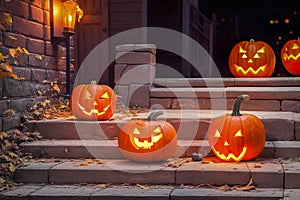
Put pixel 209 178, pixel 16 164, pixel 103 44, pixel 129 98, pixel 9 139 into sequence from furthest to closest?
pixel 103 44, pixel 129 98, pixel 9 139, pixel 16 164, pixel 209 178

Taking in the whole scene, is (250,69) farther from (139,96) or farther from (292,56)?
(139,96)

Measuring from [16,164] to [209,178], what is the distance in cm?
176

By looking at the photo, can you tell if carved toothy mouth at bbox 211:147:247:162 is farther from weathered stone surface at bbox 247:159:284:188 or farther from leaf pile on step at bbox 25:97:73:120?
leaf pile on step at bbox 25:97:73:120

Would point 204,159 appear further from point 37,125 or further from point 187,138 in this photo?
point 37,125

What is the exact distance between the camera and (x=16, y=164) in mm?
4027

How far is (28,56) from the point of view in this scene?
4.83 m

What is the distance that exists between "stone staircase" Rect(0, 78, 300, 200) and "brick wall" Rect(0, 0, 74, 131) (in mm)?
344

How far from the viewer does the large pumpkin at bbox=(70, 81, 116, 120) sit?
4684mm

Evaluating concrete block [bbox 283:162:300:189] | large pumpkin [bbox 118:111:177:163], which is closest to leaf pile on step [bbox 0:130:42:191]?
large pumpkin [bbox 118:111:177:163]

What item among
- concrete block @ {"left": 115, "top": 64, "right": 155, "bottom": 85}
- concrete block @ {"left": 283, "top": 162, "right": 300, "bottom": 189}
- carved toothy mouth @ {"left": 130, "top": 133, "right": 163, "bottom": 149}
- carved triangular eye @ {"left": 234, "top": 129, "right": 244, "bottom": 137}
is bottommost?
concrete block @ {"left": 283, "top": 162, "right": 300, "bottom": 189}

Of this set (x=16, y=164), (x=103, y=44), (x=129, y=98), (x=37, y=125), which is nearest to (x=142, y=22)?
(x=103, y=44)

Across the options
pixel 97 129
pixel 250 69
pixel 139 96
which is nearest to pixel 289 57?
pixel 250 69

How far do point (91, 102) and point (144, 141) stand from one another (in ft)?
3.18

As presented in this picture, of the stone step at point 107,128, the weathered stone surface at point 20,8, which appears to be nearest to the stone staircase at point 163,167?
the stone step at point 107,128
